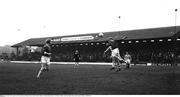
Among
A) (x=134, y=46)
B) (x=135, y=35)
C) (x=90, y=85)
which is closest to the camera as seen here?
(x=90, y=85)

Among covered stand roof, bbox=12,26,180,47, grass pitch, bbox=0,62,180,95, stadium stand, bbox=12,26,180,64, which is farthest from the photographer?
covered stand roof, bbox=12,26,180,47

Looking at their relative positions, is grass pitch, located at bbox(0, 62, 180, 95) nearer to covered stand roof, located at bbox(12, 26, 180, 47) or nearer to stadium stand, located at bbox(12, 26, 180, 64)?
stadium stand, located at bbox(12, 26, 180, 64)

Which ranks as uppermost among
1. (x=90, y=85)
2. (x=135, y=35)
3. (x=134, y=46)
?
(x=135, y=35)

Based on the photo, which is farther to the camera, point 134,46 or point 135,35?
point 135,35

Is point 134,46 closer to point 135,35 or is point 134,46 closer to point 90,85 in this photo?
point 135,35

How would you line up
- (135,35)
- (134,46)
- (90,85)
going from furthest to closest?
(135,35) → (134,46) → (90,85)

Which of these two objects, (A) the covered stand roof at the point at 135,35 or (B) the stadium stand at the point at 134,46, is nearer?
(B) the stadium stand at the point at 134,46

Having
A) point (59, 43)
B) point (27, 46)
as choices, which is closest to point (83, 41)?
point (59, 43)

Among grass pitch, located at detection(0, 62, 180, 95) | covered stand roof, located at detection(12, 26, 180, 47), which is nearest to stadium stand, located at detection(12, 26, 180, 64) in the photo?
covered stand roof, located at detection(12, 26, 180, 47)

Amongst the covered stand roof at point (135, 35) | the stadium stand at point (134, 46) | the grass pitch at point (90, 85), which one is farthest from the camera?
the covered stand roof at point (135, 35)

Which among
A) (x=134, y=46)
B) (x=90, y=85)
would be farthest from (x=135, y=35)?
(x=90, y=85)

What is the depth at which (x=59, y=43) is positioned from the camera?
49.9m

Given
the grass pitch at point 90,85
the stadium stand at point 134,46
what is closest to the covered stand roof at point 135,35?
the stadium stand at point 134,46

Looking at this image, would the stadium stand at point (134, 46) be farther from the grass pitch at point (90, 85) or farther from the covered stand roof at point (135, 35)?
the grass pitch at point (90, 85)
